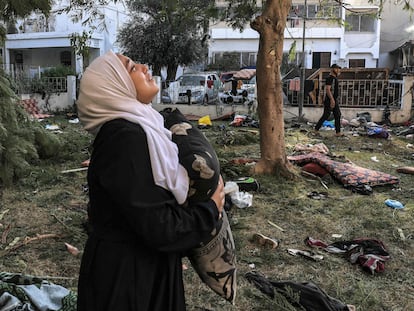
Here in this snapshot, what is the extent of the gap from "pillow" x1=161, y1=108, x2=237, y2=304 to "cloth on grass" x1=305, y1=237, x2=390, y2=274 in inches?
93.4

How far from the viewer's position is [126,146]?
1.30 metres

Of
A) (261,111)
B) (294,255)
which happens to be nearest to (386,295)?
(294,255)

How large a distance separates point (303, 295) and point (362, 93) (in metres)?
12.2

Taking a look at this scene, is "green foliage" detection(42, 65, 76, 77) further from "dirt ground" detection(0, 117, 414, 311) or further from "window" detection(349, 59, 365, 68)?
"window" detection(349, 59, 365, 68)

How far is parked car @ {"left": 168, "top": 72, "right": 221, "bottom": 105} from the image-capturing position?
658 inches

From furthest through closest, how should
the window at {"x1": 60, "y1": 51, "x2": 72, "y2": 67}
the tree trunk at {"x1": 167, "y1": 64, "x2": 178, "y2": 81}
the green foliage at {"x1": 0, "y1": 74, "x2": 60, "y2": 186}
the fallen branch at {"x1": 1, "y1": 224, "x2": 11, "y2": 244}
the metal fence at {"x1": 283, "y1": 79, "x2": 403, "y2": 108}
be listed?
the window at {"x1": 60, "y1": 51, "x2": 72, "y2": 67}
the tree trunk at {"x1": 167, "y1": 64, "x2": 178, "y2": 81}
the metal fence at {"x1": 283, "y1": 79, "x2": 403, "y2": 108}
the green foliage at {"x1": 0, "y1": 74, "x2": 60, "y2": 186}
the fallen branch at {"x1": 1, "y1": 224, "x2": 11, "y2": 244}

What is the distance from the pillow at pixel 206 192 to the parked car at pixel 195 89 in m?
14.6

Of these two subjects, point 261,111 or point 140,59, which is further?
point 140,59

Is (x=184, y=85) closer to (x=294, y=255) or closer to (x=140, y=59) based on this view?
(x=140, y=59)

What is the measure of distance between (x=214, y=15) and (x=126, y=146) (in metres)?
7.29

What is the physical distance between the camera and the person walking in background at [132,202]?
4.27ft

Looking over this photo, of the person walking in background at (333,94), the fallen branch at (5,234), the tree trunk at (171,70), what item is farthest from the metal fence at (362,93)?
the fallen branch at (5,234)

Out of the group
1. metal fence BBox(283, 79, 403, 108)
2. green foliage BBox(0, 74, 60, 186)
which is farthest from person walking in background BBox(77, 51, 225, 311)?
metal fence BBox(283, 79, 403, 108)

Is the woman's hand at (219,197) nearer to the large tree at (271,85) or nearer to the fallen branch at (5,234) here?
the fallen branch at (5,234)
